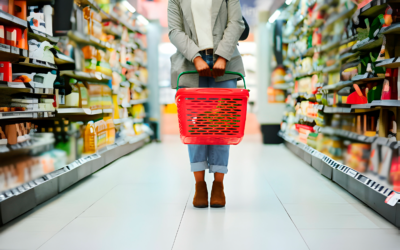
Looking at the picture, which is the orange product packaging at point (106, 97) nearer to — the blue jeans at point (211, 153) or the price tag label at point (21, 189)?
the price tag label at point (21, 189)

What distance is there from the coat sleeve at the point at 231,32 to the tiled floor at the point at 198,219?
987mm

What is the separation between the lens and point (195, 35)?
6.28ft

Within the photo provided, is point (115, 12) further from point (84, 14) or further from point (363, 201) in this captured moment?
point (363, 201)

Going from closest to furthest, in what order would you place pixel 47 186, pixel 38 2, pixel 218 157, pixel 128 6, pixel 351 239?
1. pixel 351 239
2. pixel 218 157
3. pixel 47 186
4. pixel 38 2
5. pixel 128 6

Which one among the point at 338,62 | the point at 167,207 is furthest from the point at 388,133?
the point at 167,207

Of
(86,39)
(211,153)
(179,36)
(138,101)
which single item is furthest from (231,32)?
(138,101)

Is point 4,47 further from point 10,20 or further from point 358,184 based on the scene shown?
point 358,184

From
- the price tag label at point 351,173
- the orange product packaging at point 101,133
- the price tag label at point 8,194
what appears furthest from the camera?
the orange product packaging at point 101,133

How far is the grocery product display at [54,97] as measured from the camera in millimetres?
1919

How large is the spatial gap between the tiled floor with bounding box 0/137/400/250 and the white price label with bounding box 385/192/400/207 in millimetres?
147

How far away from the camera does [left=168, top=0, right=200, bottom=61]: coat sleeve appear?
1.82m

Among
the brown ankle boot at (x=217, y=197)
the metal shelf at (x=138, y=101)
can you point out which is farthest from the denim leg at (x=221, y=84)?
the metal shelf at (x=138, y=101)

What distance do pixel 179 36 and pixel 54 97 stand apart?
1250 millimetres

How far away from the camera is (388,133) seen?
78.2 inches
